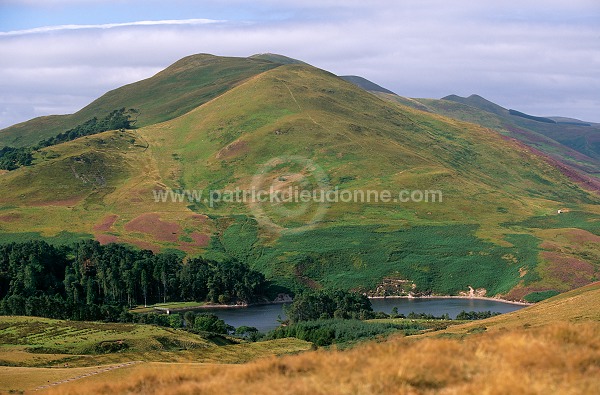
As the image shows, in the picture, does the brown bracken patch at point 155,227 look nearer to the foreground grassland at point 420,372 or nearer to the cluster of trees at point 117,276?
the cluster of trees at point 117,276

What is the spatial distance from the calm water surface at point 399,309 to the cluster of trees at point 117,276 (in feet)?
25.2

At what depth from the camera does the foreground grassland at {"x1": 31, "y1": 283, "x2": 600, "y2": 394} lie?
1606 cm

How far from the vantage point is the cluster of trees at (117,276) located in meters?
132

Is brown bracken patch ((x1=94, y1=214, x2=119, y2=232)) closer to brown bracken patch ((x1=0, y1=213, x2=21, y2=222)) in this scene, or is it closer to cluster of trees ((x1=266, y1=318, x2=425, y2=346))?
brown bracken patch ((x1=0, y1=213, x2=21, y2=222))

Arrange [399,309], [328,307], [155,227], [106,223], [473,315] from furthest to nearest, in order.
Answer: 1. [106,223]
2. [155,227]
3. [399,309]
4. [328,307]
5. [473,315]

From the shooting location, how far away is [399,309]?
12744cm

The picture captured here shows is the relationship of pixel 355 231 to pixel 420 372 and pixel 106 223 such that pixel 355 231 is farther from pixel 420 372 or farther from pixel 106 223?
pixel 420 372

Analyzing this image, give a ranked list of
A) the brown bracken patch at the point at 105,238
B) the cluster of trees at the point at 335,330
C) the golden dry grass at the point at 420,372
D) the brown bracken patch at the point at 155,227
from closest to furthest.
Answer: the golden dry grass at the point at 420,372 → the cluster of trees at the point at 335,330 → the brown bracken patch at the point at 105,238 → the brown bracken patch at the point at 155,227

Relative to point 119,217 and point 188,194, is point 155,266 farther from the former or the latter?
point 188,194

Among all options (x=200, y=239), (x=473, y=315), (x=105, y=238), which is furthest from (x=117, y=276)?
(x=473, y=315)

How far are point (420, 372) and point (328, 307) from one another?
344ft

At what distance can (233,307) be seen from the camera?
13700cm

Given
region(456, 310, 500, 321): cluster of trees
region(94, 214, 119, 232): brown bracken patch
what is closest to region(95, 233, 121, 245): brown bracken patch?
region(94, 214, 119, 232): brown bracken patch

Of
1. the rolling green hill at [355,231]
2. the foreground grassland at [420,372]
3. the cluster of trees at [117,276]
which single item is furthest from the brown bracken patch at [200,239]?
the foreground grassland at [420,372]
